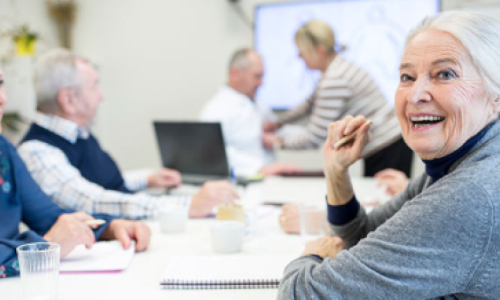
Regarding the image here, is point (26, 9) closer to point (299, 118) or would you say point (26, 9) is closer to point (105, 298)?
point (299, 118)

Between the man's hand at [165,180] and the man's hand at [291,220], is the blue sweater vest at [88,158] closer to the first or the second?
the man's hand at [165,180]

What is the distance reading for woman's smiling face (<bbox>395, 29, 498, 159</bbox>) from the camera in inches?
33.4

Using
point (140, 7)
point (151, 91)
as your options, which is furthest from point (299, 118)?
point (140, 7)

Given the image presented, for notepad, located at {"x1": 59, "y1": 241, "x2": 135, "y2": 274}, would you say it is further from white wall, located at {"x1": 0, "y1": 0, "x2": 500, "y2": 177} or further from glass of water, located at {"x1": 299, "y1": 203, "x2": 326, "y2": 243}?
white wall, located at {"x1": 0, "y1": 0, "x2": 500, "y2": 177}

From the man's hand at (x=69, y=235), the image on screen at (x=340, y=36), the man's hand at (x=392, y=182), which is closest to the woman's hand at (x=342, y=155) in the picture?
the man's hand at (x=69, y=235)

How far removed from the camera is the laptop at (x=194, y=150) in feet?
7.54

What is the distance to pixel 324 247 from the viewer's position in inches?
41.5

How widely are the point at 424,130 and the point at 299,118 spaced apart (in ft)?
9.20

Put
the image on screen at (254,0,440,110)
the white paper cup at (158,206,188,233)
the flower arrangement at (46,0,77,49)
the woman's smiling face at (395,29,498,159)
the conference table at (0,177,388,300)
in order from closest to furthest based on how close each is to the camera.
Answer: the woman's smiling face at (395,29,498,159)
the conference table at (0,177,388,300)
the white paper cup at (158,206,188,233)
the image on screen at (254,0,440,110)
the flower arrangement at (46,0,77,49)

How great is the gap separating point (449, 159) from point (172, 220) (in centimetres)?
86

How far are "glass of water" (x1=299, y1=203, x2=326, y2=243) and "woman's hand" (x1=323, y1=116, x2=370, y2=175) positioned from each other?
208mm

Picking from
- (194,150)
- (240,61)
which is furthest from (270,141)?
(194,150)

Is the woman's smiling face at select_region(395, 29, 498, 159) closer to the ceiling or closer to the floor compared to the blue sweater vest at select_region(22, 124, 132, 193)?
closer to the ceiling

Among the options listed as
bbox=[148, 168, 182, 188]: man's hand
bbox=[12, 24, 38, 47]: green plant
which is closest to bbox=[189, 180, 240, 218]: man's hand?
bbox=[148, 168, 182, 188]: man's hand
